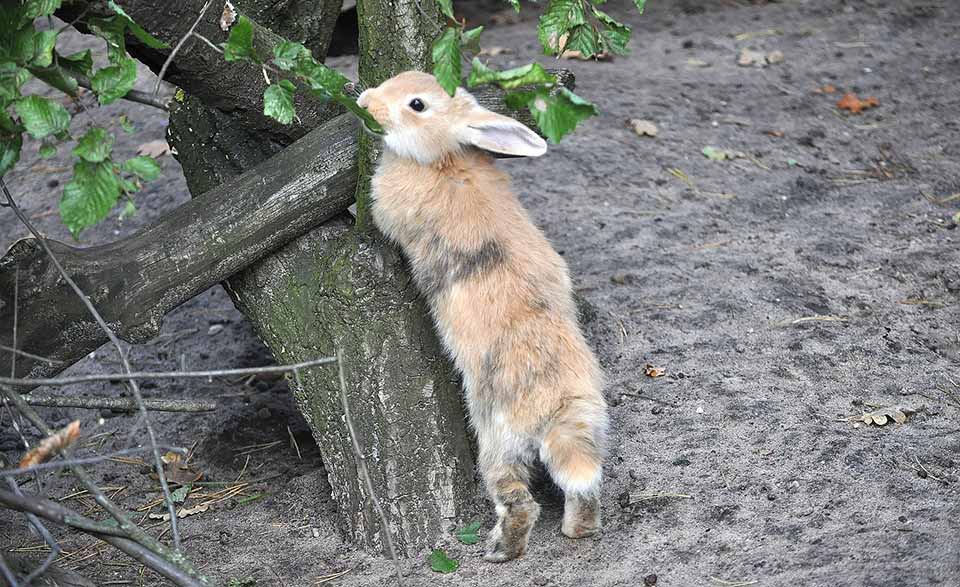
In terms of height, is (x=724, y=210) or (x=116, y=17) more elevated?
(x=116, y=17)

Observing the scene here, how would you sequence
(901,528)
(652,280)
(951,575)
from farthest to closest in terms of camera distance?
(652,280), (901,528), (951,575)

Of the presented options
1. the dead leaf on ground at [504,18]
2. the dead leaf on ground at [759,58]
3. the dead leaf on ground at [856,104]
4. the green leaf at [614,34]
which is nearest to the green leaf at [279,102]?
the green leaf at [614,34]

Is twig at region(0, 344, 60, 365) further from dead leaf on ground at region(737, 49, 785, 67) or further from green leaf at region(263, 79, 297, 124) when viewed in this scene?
dead leaf on ground at region(737, 49, 785, 67)

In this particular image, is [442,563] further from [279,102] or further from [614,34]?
[614,34]

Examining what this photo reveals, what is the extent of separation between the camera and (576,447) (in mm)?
3553

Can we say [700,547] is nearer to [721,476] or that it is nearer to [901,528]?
[721,476]

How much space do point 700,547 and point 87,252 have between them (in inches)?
100

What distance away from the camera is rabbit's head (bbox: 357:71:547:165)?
3.81m

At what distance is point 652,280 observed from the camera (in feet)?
18.0

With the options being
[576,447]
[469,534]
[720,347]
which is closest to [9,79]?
[576,447]

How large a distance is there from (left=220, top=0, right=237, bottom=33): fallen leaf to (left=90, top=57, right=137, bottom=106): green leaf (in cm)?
111

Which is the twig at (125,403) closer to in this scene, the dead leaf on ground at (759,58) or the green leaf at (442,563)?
the green leaf at (442,563)

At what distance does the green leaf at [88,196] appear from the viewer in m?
2.79

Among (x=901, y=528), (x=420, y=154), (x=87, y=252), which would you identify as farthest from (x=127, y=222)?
(x=901, y=528)
